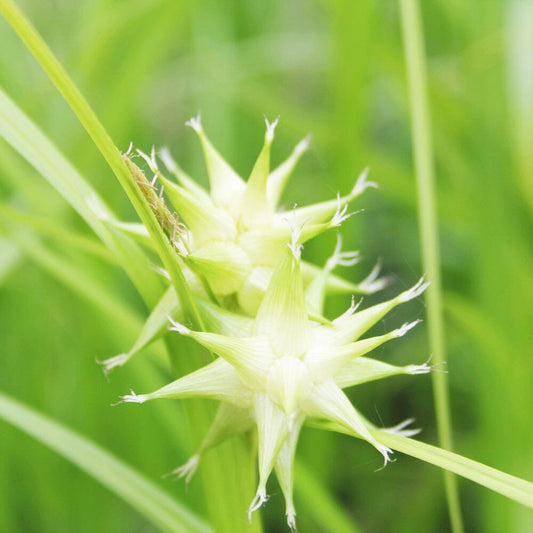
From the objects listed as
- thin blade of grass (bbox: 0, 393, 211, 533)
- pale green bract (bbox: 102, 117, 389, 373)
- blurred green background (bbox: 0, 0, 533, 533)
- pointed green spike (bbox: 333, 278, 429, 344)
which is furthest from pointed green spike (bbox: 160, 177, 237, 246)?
blurred green background (bbox: 0, 0, 533, 533)

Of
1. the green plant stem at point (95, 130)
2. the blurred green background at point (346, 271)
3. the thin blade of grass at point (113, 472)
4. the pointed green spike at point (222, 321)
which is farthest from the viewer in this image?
the blurred green background at point (346, 271)

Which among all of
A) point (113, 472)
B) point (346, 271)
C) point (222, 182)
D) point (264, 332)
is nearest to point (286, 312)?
point (264, 332)

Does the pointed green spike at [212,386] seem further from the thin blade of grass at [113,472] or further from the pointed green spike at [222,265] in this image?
the thin blade of grass at [113,472]

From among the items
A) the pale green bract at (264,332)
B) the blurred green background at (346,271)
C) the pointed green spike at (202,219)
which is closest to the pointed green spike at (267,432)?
the pale green bract at (264,332)

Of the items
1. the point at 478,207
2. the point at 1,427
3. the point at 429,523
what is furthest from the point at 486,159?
the point at 1,427

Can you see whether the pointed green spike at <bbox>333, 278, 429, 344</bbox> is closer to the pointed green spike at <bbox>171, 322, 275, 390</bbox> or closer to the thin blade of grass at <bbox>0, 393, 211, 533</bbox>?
the pointed green spike at <bbox>171, 322, 275, 390</bbox>

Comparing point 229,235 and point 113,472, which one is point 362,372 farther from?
point 113,472
